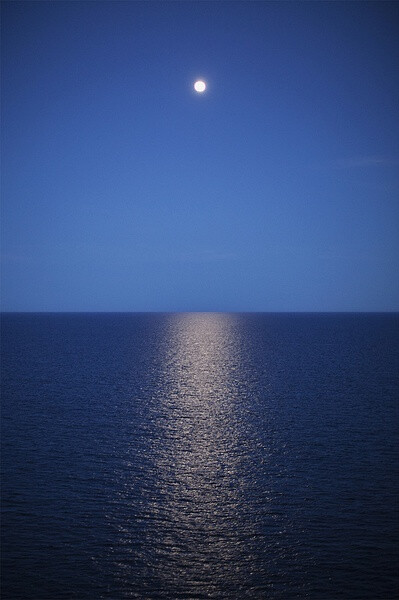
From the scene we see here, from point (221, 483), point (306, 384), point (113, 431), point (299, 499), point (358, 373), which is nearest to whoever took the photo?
point (299, 499)

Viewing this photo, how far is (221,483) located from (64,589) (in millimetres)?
16658

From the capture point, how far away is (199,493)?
36469 mm

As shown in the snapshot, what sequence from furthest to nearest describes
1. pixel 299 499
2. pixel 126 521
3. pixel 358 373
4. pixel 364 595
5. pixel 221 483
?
pixel 358 373, pixel 221 483, pixel 299 499, pixel 126 521, pixel 364 595

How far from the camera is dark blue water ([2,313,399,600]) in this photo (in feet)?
85.6

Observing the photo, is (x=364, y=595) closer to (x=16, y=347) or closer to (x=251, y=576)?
(x=251, y=576)

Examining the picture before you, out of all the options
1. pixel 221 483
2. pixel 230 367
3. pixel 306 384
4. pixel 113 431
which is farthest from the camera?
pixel 230 367

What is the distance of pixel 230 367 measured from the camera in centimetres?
10681

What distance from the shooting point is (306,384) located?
271ft

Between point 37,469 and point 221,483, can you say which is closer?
point 221,483

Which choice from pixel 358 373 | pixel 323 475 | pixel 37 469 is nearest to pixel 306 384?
pixel 358 373

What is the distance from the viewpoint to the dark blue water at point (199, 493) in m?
26.1

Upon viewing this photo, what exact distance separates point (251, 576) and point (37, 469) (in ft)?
79.7

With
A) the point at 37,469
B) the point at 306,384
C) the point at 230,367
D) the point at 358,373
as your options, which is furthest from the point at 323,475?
the point at 230,367

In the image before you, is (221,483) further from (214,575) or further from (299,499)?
(214,575)
